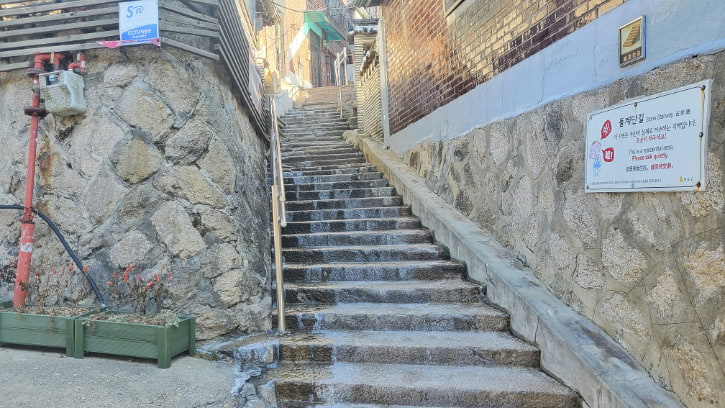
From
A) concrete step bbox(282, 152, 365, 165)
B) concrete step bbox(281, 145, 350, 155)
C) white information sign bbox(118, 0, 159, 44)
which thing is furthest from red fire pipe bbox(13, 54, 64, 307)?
concrete step bbox(281, 145, 350, 155)

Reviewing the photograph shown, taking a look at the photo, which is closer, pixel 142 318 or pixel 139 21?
pixel 142 318

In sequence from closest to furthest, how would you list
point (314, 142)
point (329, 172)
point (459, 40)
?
1. point (459, 40)
2. point (329, 172)
3. point (314, 142)

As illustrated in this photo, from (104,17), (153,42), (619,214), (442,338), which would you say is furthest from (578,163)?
(104,17)

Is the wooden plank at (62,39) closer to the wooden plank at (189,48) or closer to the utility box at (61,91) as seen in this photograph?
the utility box at (61,91)

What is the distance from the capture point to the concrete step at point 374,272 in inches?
187

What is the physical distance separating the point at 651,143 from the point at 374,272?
2.72 meters

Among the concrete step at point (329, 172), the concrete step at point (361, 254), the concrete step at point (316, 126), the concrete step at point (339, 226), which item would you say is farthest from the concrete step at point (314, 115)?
the concrete step at point (361, 254)

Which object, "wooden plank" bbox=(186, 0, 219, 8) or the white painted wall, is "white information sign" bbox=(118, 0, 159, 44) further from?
the white painted wall

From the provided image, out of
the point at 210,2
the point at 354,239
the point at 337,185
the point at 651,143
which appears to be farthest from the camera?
the point at 337,185

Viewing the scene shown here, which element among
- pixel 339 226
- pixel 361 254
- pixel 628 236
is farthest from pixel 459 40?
pixel 628 236

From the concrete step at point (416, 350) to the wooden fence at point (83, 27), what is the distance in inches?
101

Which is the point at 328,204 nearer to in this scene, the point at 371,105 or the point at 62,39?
the point at 62,39

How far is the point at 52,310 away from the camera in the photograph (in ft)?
11.7

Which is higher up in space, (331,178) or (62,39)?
(62,39)
